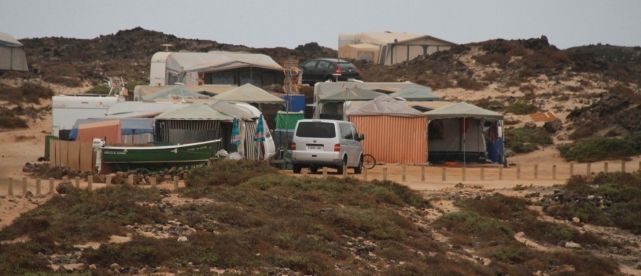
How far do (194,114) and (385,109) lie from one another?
7595 millimetres

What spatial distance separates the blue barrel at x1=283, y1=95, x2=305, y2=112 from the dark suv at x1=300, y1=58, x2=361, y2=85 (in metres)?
12.6

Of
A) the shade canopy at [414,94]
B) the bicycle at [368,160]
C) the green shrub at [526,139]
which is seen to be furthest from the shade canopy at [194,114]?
the green shrub at [526,139]

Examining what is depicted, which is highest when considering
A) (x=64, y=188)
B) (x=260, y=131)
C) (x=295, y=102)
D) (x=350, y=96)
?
(x=350, y=96)

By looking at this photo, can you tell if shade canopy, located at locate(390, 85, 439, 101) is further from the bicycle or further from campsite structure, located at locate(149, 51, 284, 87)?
campsite structure, located at locate(149, 51, 284, 87)

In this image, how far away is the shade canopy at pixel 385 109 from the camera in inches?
1580

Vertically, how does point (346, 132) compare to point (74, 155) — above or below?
above

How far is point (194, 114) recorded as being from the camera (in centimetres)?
3512

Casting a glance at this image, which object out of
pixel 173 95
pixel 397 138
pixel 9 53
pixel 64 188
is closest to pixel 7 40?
pixel 9 53

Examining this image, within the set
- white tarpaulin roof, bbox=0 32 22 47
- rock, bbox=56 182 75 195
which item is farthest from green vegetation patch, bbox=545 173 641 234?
white tarpaulin roof, bbox=0 32 22 47

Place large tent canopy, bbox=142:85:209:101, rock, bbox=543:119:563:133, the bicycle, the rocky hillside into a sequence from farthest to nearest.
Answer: the rocky hillside < rock, bbox=543:119:563:133 < large tent canopy, bbox=142:85:209:101 < the bicycle

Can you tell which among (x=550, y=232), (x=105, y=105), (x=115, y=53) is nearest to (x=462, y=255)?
(x=550, y=232)

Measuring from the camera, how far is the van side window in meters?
33.9

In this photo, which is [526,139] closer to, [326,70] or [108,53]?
[326,70]

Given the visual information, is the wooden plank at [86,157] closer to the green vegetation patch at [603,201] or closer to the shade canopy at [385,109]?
the shade canopy at [385,109]
